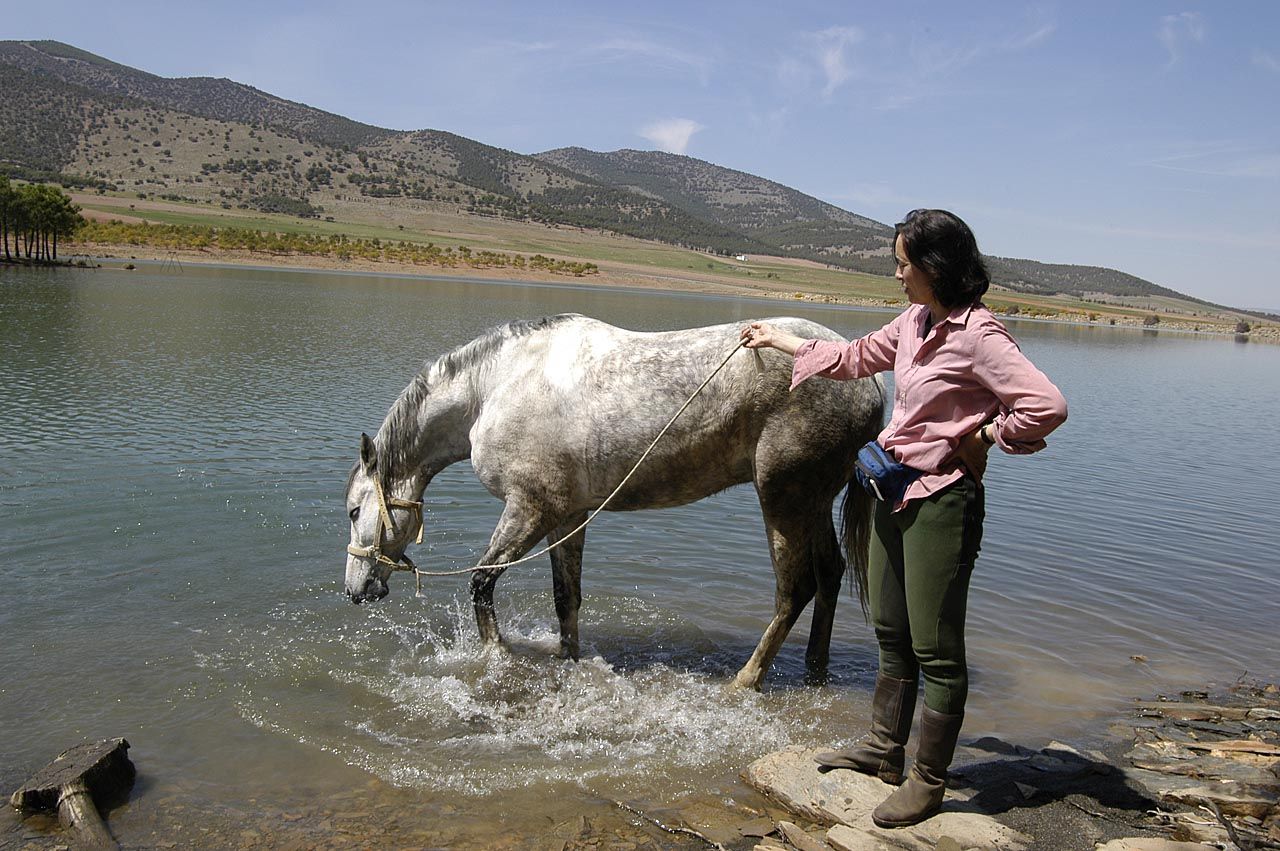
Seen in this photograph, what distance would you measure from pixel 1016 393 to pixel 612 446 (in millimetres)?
2827

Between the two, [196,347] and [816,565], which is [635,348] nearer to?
[816,565]

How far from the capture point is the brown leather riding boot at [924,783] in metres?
3.74

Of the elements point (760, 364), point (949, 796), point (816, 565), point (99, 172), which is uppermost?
point (99, 172)

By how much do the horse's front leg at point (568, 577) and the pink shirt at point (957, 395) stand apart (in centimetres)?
288

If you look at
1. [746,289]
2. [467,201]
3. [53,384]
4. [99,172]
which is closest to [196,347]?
[53,384]

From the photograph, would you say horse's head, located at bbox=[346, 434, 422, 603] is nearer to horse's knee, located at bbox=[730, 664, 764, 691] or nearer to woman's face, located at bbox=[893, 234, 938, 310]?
horse's knee, located at bbox=[730, 664, 764, 691]

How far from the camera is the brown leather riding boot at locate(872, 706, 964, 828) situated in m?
3.74

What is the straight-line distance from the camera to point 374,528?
6.32 m

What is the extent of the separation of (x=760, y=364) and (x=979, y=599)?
178 inches

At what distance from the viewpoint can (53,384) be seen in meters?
14.7

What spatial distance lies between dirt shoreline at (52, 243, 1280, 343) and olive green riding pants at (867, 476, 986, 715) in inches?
2356

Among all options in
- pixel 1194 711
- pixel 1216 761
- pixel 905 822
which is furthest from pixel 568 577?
pixel 1194 711

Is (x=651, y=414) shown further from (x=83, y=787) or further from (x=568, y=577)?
(x=83, y=787)

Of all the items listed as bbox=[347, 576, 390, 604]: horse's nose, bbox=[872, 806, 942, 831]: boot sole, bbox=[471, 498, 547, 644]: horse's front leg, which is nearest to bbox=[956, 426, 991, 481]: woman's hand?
bbox=[872, 806, 942, 831]: boot sole
